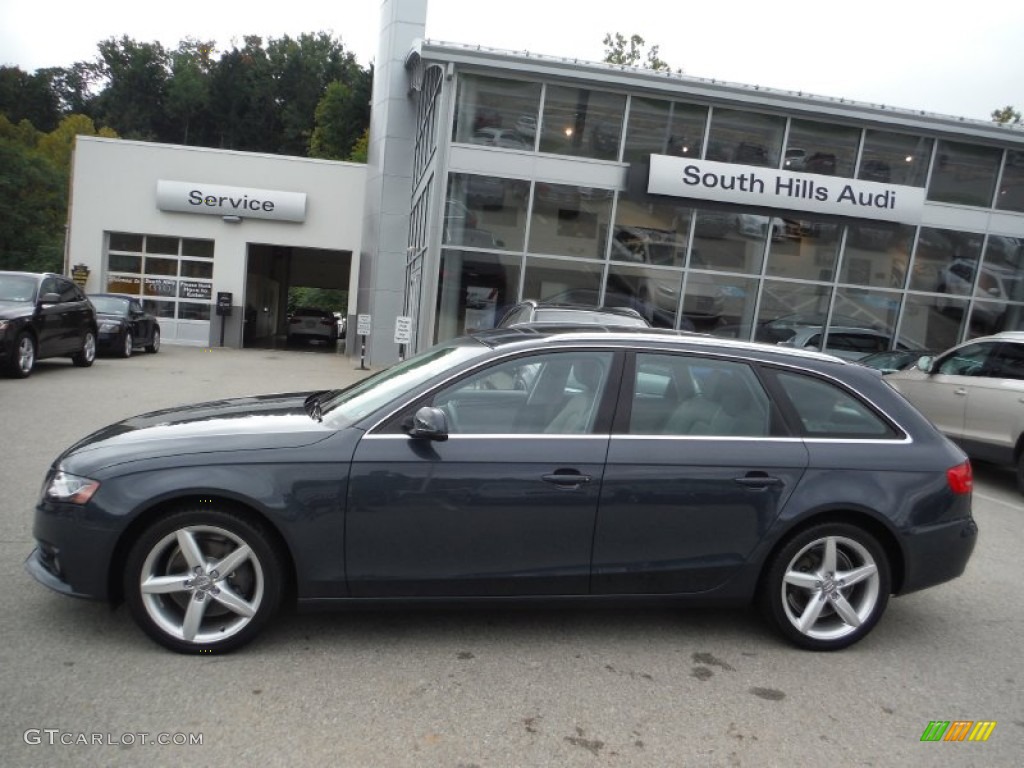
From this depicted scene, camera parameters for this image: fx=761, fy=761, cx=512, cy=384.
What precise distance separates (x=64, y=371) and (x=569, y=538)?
41.9 feet

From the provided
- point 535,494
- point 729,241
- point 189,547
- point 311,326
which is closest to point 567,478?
point 535,494

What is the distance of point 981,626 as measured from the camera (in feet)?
14.3

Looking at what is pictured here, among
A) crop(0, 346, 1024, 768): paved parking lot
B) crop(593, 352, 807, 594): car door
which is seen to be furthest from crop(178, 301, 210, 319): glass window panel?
crop(593, 352, 807, 594): car door

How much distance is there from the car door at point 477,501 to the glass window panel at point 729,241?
13.4 meters

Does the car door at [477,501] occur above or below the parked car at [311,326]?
above

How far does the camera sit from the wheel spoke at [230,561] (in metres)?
3.35

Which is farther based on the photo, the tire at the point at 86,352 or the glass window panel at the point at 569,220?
the glass window panel at the point at 569,220

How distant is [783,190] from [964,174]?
4548 millimetres

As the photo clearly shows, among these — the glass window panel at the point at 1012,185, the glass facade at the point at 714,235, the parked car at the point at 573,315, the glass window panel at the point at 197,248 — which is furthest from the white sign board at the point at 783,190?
the glass window panel at the point at 197,248

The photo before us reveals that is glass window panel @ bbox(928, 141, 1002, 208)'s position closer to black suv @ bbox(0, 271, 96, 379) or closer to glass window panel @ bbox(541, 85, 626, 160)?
glass window panel @ bbox(541, 85, 626, 160)

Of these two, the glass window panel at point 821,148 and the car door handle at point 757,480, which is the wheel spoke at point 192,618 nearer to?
the car door handle at point 757,480

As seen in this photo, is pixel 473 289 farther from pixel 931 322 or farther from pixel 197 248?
pixel 197 248

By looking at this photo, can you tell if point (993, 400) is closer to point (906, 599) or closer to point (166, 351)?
point (906, 599)

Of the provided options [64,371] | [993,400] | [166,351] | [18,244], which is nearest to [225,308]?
[166,351]
